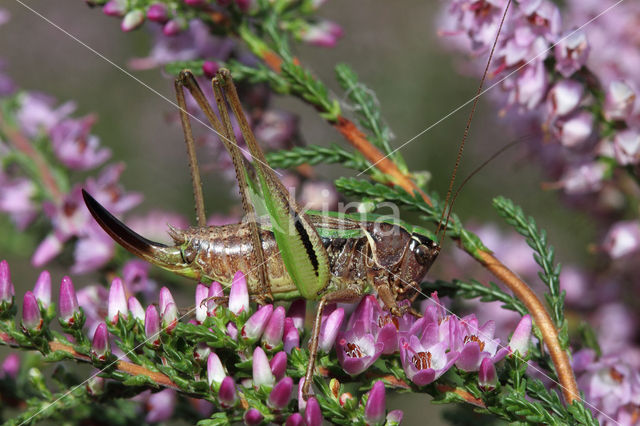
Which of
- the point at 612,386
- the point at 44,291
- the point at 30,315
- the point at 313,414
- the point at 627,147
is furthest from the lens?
the point at 627,147

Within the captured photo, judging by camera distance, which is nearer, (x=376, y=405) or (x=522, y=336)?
(x=376, y=405)

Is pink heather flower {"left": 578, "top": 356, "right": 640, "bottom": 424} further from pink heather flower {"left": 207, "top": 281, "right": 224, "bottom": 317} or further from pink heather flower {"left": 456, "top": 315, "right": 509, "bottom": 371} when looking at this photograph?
pink heather flower {"left": 207, "top": 281, "right": 224, "bottom": 317}

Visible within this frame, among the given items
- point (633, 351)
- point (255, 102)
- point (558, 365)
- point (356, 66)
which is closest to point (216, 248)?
point (255, 102)

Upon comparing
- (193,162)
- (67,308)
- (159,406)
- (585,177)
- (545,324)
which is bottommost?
(159,406)

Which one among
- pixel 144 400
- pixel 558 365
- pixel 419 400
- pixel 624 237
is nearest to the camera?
pixel 558 365

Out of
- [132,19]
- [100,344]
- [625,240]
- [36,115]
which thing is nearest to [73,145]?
[36,115]

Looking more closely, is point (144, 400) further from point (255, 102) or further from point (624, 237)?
point (624, 237)

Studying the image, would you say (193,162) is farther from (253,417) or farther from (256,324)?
(253,417)
